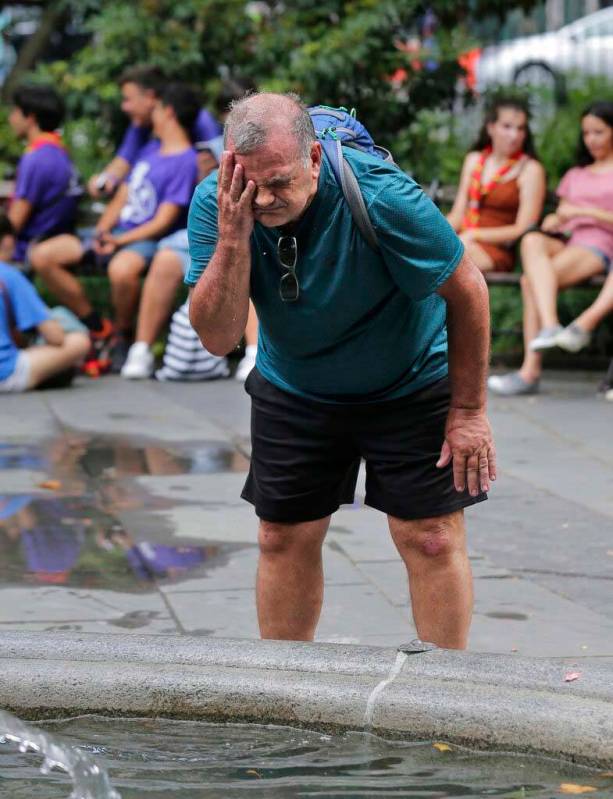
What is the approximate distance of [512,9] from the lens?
10.9 metres

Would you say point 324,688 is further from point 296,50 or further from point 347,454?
point 296,50

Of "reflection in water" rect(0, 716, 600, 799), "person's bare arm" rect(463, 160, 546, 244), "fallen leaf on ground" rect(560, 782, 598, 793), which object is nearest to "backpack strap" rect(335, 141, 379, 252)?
"reflection in water" rect(0, 716, 600, 799)

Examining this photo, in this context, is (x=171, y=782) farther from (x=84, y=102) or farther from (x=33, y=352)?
(x=84, y=102)

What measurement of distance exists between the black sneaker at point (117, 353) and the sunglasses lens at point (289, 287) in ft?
20.6

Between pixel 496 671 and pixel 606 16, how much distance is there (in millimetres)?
14116

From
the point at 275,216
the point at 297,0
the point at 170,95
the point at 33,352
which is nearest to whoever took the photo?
the point at 275,216

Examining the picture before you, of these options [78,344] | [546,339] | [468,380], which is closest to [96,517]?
[468,380]

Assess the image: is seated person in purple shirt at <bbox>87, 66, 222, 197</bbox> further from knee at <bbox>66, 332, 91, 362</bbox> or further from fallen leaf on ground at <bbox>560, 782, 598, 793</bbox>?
fallen leaf on ground at <bbox>560, 782, 598, 793</bbox>

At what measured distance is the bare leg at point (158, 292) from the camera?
30.5 feet

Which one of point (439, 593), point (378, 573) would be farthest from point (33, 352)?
point (439, 593)

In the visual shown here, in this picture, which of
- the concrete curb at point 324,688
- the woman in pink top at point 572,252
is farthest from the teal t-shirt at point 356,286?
the woman in pink top at point 572,252

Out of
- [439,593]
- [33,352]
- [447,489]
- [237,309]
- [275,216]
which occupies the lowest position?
[33,352]

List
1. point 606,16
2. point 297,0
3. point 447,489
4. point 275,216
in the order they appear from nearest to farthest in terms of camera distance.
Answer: point 275,216 < point 447,489 < point 297,0 < point 606,16

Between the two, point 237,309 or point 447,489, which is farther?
point 447,489
